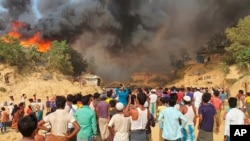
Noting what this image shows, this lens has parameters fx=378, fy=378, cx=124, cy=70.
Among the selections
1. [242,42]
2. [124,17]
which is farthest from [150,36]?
[242,42]

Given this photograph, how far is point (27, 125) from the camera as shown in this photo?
448 centimetres

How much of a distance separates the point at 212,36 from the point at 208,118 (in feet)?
149

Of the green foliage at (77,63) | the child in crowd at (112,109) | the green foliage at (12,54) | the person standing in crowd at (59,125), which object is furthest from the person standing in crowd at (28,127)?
the green foliage at (77,63)

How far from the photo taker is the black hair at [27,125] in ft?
14.7

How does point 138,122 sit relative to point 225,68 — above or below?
below

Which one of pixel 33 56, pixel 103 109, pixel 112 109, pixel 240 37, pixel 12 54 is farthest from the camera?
pixel 33 56

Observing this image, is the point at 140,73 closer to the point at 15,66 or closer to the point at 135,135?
the point at 15,66

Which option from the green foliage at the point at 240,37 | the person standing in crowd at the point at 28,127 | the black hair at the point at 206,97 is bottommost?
the person standing in crowd at the point at 28,127

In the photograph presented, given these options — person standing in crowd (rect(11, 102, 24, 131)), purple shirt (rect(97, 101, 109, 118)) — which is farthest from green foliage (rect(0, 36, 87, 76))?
purple shirt (rect(97, 101, 109, 118))

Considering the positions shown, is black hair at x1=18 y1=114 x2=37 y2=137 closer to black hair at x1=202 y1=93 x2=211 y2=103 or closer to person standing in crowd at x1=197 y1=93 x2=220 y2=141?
black hair at x1=202 y1=93 x2=211 y2=103

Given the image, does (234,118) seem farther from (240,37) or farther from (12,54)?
(12,54)

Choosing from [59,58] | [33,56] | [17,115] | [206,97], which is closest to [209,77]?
[59,58]

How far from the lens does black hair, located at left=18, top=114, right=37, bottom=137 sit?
447 cm

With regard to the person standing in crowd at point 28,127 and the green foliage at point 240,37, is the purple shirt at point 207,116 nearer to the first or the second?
the person standing in crowd at point 28,127
